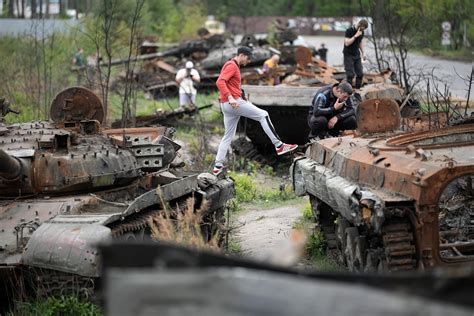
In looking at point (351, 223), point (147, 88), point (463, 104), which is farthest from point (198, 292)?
point (147, 88)

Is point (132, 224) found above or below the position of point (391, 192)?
below

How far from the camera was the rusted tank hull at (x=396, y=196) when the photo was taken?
8.40m

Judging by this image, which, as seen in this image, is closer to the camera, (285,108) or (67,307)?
(67,307)

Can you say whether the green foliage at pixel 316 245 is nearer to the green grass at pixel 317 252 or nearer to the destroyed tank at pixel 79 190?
the green grass at pixel 317 252

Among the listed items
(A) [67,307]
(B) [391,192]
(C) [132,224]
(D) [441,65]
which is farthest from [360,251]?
(D) [441,65]

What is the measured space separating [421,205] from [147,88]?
67.2 feet

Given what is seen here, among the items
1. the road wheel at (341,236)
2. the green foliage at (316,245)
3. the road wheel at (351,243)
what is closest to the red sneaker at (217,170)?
the green foliage at (316,245)

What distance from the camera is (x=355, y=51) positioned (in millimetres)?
16812

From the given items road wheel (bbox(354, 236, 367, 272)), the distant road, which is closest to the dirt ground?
road wheel (bbox(354, 236, 367, 272))

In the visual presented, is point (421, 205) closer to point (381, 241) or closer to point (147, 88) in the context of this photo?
point (381, 241)

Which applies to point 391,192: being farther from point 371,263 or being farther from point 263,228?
point 263,228

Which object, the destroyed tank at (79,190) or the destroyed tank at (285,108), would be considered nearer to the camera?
the destroyed tank at (79,190)

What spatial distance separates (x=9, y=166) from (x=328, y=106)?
16.5ft

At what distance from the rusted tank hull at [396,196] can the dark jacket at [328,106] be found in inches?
60.3
